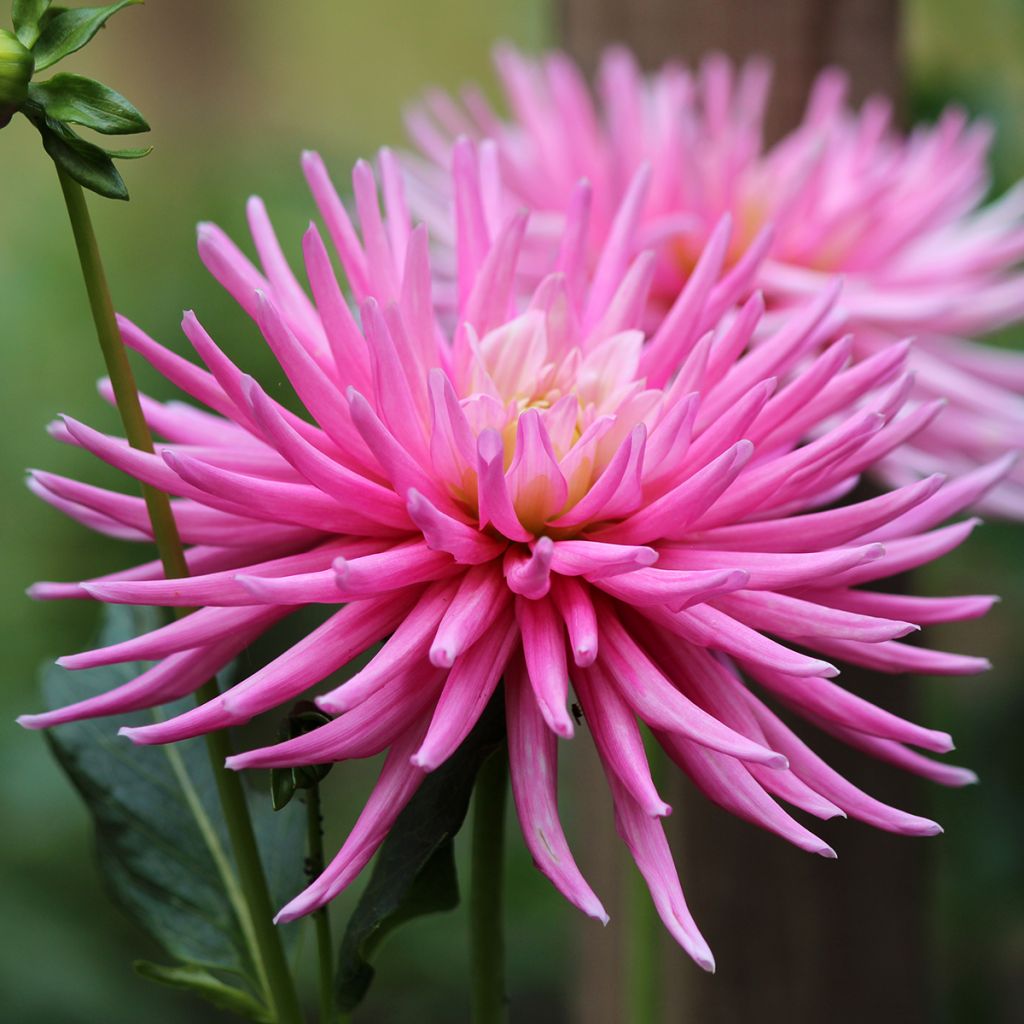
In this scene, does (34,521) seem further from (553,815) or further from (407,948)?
(553,815)

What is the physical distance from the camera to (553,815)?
0.29m

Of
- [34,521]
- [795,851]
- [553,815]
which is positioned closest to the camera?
[553,815]

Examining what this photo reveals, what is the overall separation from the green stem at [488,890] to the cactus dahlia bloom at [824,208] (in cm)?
28

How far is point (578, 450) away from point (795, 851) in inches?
19.1

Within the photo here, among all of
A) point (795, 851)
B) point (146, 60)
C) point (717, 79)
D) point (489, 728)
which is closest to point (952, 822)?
point (795, 851)

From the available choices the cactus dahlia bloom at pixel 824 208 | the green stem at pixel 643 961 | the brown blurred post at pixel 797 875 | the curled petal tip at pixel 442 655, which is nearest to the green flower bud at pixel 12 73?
the curled petal tip at pixel 442 655

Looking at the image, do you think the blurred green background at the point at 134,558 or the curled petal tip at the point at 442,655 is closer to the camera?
the curled petal tip at the point at 442,655

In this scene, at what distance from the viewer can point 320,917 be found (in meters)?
0.35

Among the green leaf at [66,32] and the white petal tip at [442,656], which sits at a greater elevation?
the green leaf at [66,32]

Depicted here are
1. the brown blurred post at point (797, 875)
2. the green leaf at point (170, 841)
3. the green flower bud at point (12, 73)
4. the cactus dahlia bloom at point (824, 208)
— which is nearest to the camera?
the green flower bud at point (12, 73)

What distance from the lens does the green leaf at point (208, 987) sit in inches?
13.3

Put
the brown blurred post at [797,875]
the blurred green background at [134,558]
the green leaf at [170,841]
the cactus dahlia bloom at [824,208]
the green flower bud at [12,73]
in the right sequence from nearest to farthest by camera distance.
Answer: the green flower bud at [12,73]
the green leaf at [170,841]
the cactus dahlia bloom at [824,208]
the brown blurred post at [797,875]
the blurred green background at [134,558]

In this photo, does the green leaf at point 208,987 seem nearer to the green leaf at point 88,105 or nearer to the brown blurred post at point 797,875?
the green leaf at point 88,105

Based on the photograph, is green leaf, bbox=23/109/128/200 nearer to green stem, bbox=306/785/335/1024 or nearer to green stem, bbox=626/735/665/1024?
green stem, bbox=306/785/335/1024
